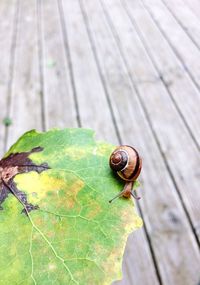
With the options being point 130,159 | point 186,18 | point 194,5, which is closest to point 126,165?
point 130,159

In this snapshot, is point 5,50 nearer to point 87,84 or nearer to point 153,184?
point 87,84

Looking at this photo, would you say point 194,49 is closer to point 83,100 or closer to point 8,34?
point 83,100

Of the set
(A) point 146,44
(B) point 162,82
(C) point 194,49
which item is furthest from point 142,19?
(B) point 162,82

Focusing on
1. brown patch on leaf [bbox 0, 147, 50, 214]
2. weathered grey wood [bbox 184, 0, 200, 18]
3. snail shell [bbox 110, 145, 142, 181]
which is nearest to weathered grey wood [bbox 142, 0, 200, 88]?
weathered grey wood [bbox 184, 0, 200, 18]

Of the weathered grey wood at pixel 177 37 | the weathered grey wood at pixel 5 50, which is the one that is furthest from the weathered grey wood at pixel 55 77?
the weathered grey wood at pixel 177 37

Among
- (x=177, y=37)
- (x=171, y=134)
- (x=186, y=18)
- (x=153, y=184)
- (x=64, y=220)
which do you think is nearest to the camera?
(x=64, y=220)
